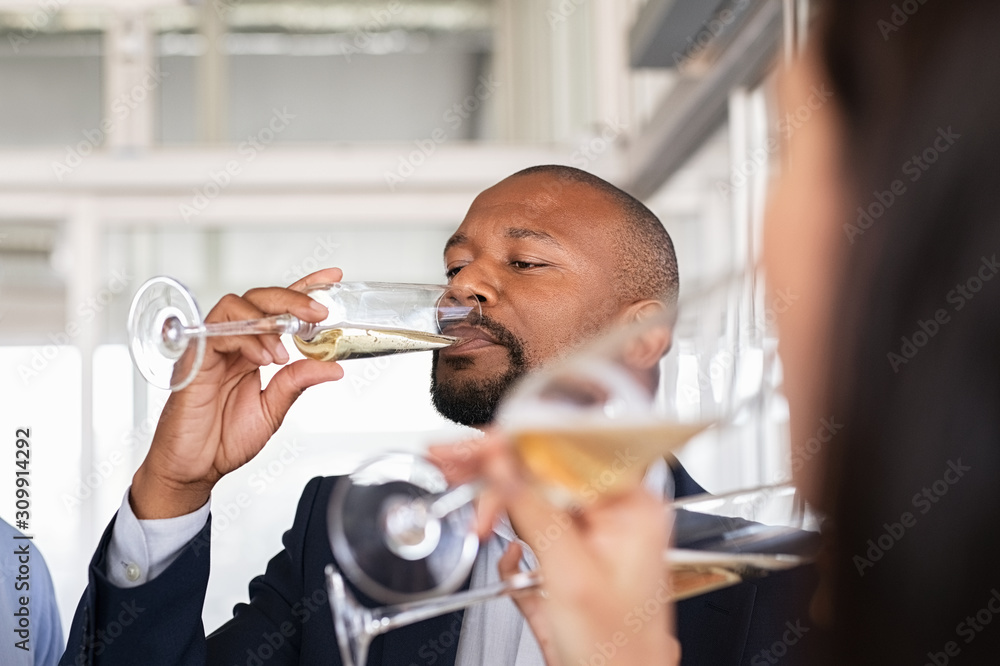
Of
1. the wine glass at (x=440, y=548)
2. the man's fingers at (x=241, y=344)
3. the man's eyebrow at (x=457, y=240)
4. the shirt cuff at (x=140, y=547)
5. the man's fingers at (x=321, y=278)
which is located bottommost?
the shirt cuff at (x=140, y=547)

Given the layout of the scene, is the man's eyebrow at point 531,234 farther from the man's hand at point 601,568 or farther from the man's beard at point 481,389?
the man's hand at point 601,568

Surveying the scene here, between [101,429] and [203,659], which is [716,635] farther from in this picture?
[101,429]

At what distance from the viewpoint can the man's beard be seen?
1353 mm

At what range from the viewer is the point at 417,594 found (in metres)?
0.79

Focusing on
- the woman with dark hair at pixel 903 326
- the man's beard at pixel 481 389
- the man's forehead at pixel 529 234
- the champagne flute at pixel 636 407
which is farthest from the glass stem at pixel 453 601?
the man's forehead at pixel 529 234

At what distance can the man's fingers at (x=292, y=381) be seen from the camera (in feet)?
3.82

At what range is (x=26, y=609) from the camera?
4.39 ft

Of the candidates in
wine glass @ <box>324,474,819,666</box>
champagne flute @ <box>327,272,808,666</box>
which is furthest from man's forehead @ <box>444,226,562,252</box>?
champagne flute @ <box>327,272,808,666</box>

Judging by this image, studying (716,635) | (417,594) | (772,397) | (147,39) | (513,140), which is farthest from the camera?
(513,140)

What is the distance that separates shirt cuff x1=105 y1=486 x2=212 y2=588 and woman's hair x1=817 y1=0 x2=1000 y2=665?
96 centimetres

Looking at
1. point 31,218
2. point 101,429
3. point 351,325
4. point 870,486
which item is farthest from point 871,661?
point 31,218

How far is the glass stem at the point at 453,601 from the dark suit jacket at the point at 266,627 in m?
0.37

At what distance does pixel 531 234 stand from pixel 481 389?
247mm

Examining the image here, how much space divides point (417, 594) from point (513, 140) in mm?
3034
